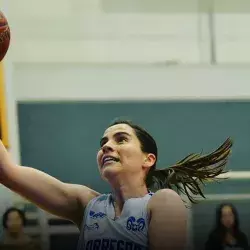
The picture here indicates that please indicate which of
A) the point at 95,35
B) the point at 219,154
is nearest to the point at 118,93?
the point at 95,35

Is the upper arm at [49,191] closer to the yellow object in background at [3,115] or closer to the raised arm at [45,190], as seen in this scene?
the raised arm at [45,190]

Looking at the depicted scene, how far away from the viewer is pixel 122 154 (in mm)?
2229

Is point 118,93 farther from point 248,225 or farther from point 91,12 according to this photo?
point 248,225

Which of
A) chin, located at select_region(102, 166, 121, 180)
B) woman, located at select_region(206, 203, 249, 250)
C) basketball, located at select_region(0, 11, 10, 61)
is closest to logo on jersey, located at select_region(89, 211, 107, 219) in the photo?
chin, located at select_region(102, 166, 121, 180)

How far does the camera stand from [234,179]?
2.19 meters

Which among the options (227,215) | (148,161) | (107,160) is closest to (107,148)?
(107,160)

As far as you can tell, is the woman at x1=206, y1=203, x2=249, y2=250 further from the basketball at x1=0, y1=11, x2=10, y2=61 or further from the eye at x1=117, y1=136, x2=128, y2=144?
the basketball at x1=0, y1=11, x2=10, y2=61

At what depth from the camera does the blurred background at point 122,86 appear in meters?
2.16

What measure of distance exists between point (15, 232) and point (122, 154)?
1.55ft

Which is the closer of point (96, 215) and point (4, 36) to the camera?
point (4, 36)

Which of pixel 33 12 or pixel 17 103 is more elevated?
pixel 33 12

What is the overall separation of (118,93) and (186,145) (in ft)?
1.02

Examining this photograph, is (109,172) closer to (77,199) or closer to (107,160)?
(107,160)

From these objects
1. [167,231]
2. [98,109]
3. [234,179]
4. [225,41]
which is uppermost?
[225,41]
